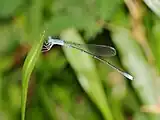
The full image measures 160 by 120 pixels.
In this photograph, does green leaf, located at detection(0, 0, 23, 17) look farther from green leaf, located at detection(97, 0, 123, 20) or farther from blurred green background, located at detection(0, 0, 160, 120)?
green leaf, located at detection(97, 0, 123, 20)

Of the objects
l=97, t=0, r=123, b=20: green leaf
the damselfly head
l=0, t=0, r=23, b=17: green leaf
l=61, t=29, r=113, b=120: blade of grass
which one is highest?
l=0, t=0, r=23, b=17: green leaf

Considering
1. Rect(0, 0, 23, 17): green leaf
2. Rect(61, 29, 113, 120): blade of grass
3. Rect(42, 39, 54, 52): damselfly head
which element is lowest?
Rect(61, 29, 113, 120): blade of grass

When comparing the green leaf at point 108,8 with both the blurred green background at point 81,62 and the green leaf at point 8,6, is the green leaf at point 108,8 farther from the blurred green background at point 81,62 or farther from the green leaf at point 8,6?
the green leaf at point 8,6

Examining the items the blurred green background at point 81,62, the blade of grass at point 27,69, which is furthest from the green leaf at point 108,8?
the blade of grass at point 27,69

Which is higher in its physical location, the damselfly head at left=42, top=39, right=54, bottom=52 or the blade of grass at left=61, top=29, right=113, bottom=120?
the damselfly head at left=42, top=39, right=54, bottom=52

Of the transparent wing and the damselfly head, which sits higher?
the damselfly head

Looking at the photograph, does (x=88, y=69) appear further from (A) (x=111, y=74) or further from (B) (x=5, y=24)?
(B) (x=5, y=24)

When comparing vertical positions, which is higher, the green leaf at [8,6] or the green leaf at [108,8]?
the green leaf at [8,6]

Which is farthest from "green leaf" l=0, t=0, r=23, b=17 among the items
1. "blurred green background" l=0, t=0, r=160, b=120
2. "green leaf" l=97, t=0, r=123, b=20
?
"green leaf" l=97, t=0, r=123, b=20

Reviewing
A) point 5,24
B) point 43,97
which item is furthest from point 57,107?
point 5,24

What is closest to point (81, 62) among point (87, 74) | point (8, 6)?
point (87, 74)
